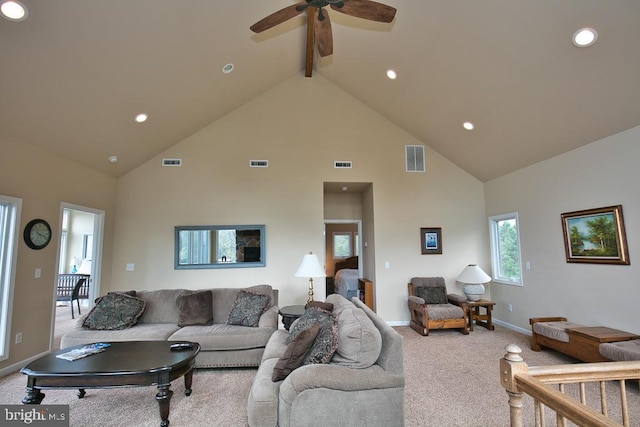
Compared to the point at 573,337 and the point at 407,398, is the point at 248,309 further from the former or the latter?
the point at 573,337

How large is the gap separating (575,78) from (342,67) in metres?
3.32

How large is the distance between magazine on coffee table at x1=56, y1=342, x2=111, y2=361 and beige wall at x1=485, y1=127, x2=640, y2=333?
222 inches

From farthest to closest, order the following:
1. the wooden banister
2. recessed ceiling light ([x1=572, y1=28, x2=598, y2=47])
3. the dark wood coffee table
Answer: recessed ceiling light ([x1=572, y1=28, x2=598, y2=47]), the dark wood coffee table, the wooden banister

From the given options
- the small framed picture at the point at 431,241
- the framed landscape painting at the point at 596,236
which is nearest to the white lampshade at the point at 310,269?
the small framed picture at the point at 431,241

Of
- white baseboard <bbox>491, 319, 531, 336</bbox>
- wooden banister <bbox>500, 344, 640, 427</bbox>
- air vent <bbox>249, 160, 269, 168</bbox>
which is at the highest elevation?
air vent <bbox>249, 160, 269, 168</bbox>

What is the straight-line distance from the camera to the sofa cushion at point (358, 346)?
2250mm

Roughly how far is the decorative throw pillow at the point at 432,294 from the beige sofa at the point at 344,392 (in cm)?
365

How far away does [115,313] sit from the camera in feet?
12.9

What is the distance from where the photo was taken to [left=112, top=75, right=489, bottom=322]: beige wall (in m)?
5.63

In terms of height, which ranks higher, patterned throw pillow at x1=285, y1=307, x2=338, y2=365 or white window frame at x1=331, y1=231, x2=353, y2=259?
white window frame at x1=331, y1=231, x2=353, y2=259

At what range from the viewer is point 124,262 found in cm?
554

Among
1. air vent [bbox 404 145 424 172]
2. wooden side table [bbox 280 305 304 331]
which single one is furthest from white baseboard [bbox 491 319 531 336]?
wooden side table [bbox 280 305 304 331]

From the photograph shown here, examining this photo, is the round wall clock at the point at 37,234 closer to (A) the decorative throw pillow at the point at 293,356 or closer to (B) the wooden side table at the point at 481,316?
A: (A) the decorative throw pillow at the point at 293,356

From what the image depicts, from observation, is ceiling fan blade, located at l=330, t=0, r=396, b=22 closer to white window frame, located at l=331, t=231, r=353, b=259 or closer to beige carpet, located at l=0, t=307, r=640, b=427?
beige carpet, located at l=0, t=307, r=640, b=427
